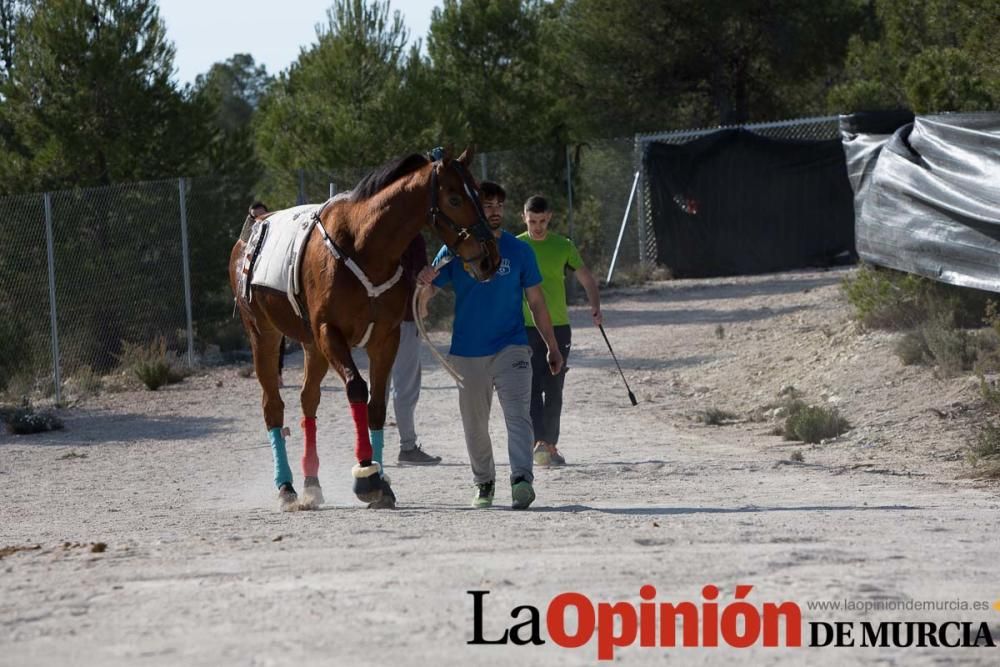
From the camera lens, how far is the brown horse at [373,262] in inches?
343

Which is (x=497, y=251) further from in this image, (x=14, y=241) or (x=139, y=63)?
(x=139, y=63)

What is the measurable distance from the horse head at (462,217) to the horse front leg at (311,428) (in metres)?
1.66

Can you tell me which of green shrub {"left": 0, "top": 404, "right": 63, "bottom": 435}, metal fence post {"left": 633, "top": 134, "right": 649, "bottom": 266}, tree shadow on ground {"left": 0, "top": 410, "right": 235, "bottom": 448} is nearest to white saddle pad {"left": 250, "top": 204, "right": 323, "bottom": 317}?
tree shadow on ground {"left": 0, "top": 410, "right": 235, "bottom": 448}

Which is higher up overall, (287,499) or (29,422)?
(287,499)

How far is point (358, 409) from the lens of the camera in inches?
361

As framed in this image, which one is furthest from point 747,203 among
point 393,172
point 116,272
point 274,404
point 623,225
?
point 393,172

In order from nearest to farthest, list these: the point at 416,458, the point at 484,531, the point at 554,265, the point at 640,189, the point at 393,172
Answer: the point at 484,531, the point at 393,172, the point at 554,265, the point at 416,458, the point at 640,189

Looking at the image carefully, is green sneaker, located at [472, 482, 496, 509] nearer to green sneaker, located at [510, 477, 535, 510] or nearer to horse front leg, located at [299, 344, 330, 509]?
green sneaker, located at [510, 477, 535, 510]

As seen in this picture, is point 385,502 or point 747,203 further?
point 747,203

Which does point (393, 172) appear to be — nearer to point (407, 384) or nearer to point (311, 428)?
point (311, 428)

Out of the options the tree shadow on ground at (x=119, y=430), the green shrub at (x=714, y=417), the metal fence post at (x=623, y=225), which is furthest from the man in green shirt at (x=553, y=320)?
the metal fence post at (x=623, y=225)

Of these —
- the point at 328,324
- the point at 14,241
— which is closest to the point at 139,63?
the point at 14,241

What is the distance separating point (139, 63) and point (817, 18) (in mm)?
22060

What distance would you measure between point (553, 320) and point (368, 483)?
2.84m
